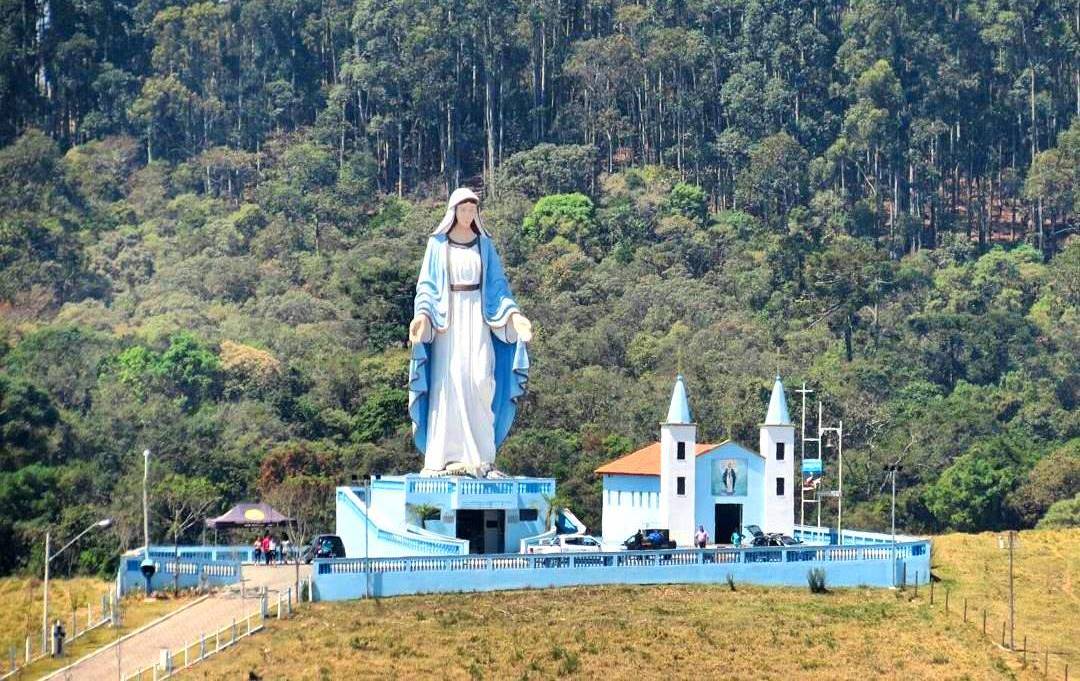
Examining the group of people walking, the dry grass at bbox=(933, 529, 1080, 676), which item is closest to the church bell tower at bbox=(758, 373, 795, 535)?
the dry grass at bbox=(933, 529, 1080, 676)

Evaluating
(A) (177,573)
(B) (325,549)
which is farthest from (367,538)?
(A) (177,573)

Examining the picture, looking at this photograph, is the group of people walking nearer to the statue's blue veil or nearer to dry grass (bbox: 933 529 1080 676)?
the statue's blue veil

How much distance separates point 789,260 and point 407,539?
56.0 m

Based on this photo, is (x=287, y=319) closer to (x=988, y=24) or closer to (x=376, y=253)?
(x=376, y=253)

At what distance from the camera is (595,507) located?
237ft

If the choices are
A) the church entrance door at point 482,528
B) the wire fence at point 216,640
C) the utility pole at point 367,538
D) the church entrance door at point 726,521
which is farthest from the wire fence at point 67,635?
the church entrance door at point 726,521

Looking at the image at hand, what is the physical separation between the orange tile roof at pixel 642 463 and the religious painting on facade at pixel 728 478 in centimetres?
46

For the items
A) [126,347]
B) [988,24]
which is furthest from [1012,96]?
[126,347]

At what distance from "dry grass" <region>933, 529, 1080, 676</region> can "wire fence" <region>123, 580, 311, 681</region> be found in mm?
14157

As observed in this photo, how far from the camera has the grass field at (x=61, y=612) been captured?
47656 millimetres

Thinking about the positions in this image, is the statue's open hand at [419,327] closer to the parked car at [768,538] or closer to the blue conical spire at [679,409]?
the blue conical spire at [679,409]

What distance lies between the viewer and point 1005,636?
5169 cm

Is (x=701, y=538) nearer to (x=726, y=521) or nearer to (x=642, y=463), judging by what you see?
(x=726, y=521)

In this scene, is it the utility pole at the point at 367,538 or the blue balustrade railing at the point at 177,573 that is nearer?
the utility pole at the point at 367,538
